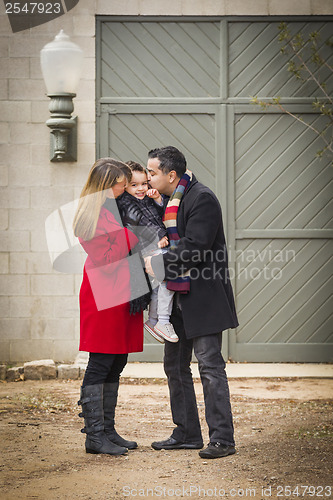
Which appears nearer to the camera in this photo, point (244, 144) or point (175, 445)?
point (175, 445)

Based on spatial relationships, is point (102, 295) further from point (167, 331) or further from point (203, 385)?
point (203, 385)

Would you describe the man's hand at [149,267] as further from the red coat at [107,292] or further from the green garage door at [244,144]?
the green garage door at [244,144]

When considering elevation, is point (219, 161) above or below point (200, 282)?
above

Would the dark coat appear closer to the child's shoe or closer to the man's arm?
the man's arm

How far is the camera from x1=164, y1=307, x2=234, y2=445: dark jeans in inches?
176

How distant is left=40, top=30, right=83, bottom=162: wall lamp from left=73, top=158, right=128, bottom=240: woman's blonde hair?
2.87 meters

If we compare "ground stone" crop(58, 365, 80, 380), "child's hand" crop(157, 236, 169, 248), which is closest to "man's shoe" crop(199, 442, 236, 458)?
"child's hand" crop(157, 236, 169, 248)

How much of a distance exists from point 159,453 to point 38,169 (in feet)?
12.8

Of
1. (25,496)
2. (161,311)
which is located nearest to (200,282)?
(161,311)

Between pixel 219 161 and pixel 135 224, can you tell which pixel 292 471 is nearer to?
pixel 135 224

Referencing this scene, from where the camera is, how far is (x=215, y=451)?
4.39m

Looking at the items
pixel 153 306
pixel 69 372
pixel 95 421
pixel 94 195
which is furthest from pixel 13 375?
pixel 94 195

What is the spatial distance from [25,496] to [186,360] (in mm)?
1395

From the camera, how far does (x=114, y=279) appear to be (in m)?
4.55
